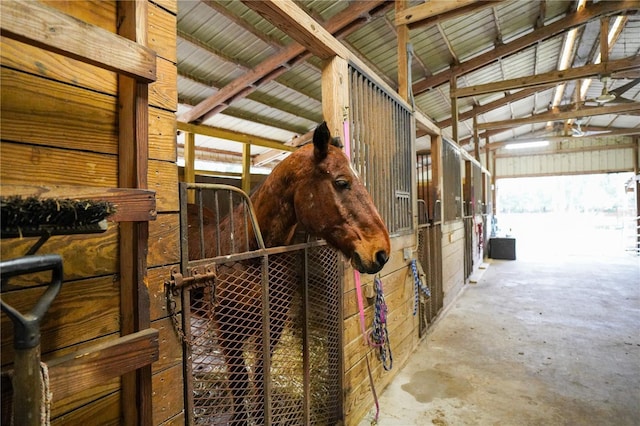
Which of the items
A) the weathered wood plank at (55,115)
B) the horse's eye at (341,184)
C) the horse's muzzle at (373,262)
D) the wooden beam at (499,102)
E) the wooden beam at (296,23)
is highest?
the wooden beam at (499,102)

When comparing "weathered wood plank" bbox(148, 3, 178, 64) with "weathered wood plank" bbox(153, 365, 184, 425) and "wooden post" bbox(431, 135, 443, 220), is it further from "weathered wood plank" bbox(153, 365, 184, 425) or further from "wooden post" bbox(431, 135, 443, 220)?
"wooden post" bbox(431, 135, 443, 220)

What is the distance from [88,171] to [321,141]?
920 millimetres

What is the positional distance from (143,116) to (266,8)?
35.7 inches

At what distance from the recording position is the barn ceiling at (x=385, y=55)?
4203 mm

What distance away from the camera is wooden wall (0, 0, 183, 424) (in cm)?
67

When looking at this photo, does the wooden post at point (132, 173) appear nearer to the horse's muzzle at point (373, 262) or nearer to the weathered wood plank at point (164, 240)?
the weathered wood plank at point (164, 240)

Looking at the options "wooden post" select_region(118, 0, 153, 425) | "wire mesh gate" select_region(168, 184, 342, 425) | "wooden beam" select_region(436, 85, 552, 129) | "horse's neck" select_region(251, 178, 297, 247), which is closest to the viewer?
"wooden post" select_region(118, 0, 153, 425)

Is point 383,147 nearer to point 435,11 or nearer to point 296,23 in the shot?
point 296,23

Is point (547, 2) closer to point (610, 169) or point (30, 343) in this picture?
point (30, 343)

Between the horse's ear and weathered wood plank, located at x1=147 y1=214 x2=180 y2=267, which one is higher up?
the horse's ear

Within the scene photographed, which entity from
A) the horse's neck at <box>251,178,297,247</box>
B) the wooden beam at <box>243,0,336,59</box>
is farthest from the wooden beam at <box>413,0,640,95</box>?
the horse's neck at <box>251,178,297,247</box>

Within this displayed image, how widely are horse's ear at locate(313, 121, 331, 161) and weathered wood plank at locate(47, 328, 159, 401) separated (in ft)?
3.25

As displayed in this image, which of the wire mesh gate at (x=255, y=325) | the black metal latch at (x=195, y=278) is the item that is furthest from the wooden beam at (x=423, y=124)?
the black metal latch at (x=195, y=278)

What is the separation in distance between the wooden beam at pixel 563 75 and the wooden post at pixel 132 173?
7.39 meters
